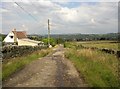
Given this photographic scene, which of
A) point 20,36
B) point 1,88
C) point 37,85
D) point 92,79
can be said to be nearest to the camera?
point 1,88

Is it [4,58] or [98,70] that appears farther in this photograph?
[4,58]

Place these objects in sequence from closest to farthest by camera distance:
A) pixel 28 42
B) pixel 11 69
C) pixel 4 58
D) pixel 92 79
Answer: pixel 92 79
pixel 11 69
pixel 4 58
pixel 28 42

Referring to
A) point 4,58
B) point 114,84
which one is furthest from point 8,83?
point 4,58

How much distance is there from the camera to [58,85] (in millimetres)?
10336

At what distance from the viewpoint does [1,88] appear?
9.66m

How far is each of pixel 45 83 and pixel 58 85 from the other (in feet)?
2.20

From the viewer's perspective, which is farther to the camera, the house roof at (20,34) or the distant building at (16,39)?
the house roof at (20,34)

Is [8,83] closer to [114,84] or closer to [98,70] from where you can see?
[114,84]

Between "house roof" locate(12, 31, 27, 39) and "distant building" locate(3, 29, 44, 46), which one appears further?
"house roof" locate(12, 31, 27, 39)

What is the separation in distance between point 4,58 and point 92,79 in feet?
36.3

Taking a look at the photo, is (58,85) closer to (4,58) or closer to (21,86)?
(21,86)

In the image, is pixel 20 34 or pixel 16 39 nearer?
pixel 16 39

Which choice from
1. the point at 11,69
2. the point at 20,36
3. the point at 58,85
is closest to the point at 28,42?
the point at 20,36

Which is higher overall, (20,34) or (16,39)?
(20,34)
